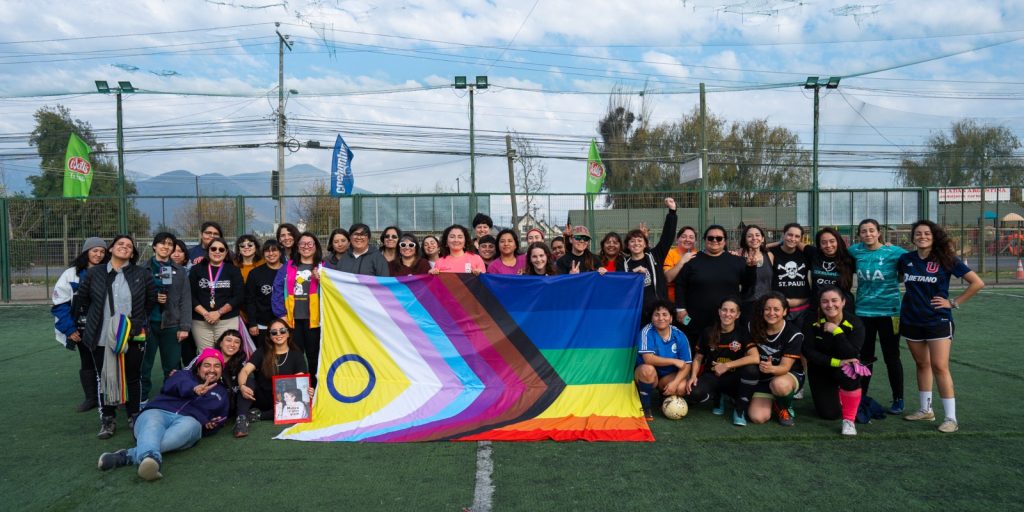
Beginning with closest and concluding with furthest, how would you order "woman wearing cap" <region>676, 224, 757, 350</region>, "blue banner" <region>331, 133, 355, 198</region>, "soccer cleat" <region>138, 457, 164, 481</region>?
"soccer cleat" <region>138, 457, 164, 481</region>
"woman wearing cap" <region>676, 224, 757, 350</region>
"blue banner" <region>331, 133, 355, 198</region>

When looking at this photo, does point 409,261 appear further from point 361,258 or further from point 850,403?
point 850,403

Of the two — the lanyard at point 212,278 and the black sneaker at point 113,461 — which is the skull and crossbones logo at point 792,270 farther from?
the black sneaker at point 113,461

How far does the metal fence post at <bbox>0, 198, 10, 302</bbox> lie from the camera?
1403cm

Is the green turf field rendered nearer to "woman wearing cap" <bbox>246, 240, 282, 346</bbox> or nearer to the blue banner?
"woman wearing cap" <bbox>246, 240, 282, 346</bbox>

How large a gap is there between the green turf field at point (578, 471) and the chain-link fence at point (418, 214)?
8175mm

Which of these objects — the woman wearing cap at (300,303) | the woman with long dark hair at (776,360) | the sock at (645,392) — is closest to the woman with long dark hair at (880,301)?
the woman with long dark hair at (776,360)

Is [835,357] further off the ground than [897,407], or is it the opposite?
[835,357]

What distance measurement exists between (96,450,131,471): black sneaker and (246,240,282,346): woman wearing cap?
1.67m

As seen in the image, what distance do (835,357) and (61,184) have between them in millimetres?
43848

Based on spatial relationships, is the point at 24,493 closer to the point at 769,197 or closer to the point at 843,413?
the point at 843,413

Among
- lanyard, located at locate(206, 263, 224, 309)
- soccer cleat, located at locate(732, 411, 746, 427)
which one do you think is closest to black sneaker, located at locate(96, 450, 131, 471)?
lanyard, located at locate(206, 263, 224, 309)

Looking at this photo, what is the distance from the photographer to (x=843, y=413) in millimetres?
4762

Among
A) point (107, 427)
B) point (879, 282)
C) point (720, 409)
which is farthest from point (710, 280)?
point (107, 427)

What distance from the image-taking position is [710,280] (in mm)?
5516
